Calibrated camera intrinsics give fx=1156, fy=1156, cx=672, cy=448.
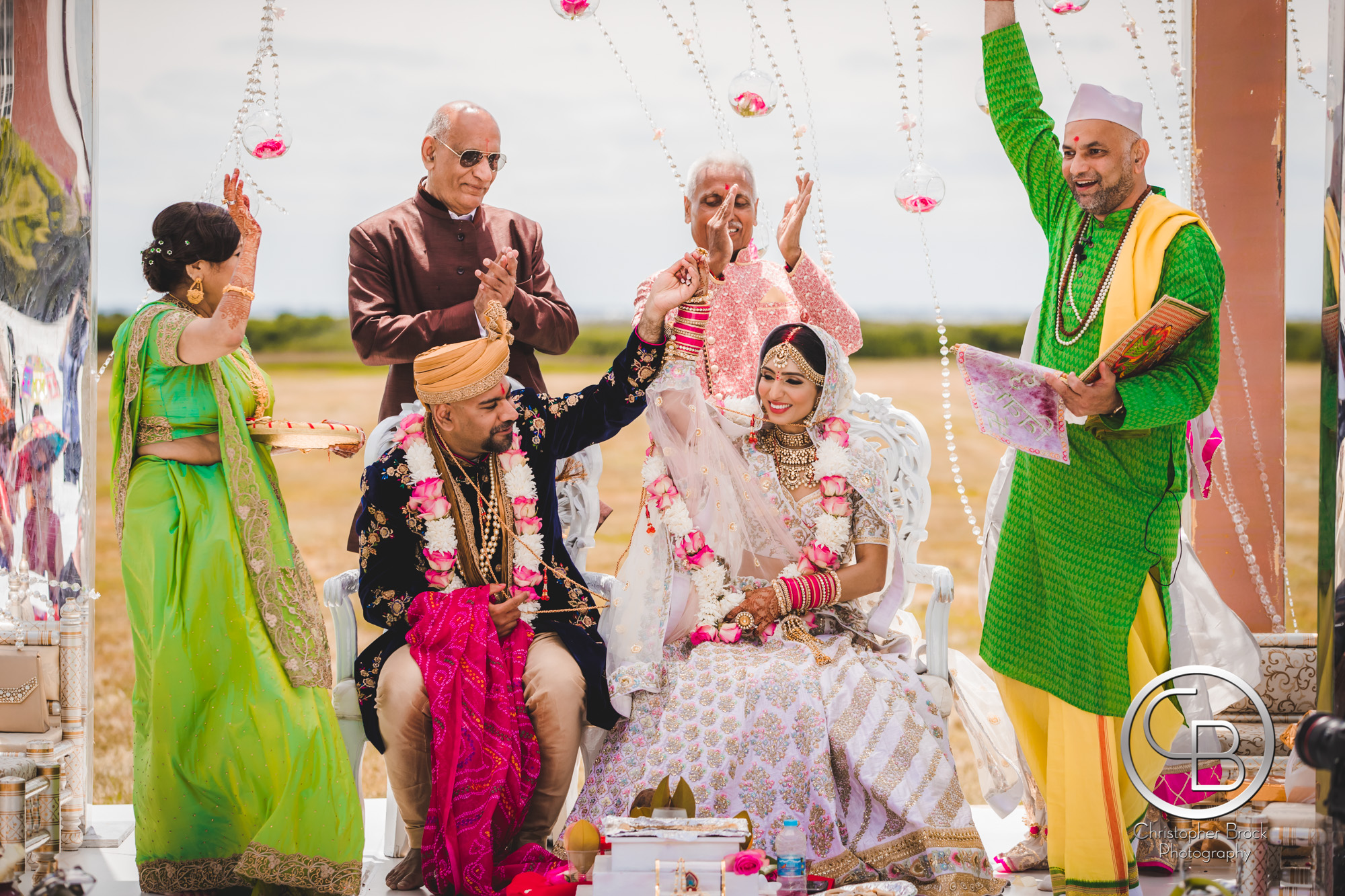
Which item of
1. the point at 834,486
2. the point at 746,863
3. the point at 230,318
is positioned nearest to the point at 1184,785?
the point at 834,486

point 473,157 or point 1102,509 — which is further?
point 473,157

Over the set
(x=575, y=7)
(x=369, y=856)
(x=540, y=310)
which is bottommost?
(x=369, y=856)

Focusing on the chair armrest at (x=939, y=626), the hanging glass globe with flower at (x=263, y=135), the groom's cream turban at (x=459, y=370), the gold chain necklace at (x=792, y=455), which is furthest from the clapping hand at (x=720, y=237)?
the hanging glass globe with flower at (x=263, y=135)

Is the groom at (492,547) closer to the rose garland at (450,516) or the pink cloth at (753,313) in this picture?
the rose garland at (450,516)

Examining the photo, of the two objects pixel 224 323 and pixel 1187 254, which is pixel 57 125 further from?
pixel 1187 254

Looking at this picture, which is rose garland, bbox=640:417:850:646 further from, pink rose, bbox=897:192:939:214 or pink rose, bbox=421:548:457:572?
pink rose, bbox=897:192:939:214

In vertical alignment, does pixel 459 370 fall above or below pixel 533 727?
above

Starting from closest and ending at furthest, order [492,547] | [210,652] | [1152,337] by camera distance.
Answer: [1152,337] < [210,652] < [492,547]

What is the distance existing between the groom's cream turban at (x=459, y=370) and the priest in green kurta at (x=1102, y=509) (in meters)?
1.63

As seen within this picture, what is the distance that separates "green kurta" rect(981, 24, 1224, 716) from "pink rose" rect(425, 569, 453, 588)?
1662 mm

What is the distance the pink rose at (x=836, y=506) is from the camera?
3648mm

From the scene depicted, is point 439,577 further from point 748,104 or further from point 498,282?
point 748,104

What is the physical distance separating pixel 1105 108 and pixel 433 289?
221 cm

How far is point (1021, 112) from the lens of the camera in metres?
3.57
